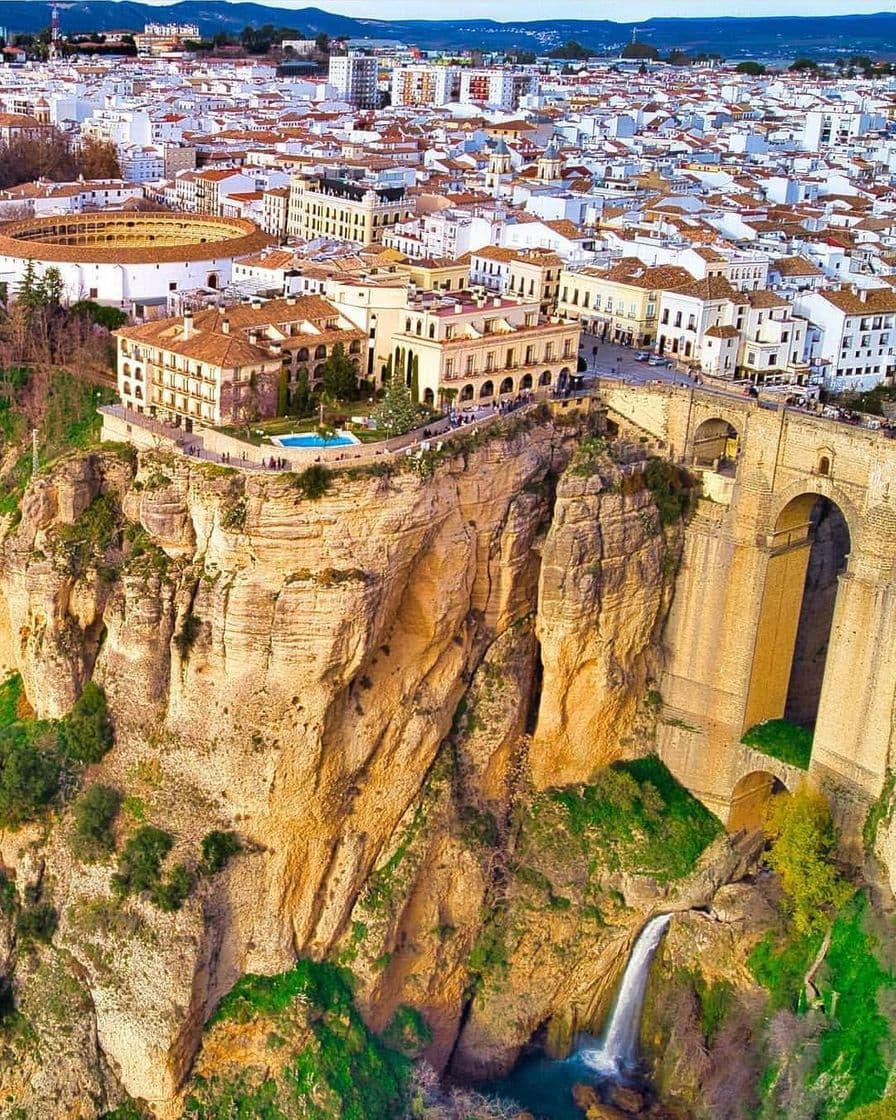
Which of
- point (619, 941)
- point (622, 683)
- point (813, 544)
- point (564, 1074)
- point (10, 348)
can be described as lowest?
point (564, 1074)

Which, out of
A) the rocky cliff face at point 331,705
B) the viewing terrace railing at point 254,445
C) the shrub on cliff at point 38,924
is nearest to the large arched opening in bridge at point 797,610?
the rocky cliff face at point 331,705

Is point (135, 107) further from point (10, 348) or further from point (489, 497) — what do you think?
point (489, 497)

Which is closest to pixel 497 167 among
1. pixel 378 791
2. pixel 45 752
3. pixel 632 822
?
pixel 632 822

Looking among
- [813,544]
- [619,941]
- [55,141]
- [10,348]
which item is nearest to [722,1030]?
[619,941]

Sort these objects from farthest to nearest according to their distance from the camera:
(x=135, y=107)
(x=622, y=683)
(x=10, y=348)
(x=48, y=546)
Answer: (x=135, y=107) < (x=10, y=348) < (x=622, y=683) < (x=48, y=546)

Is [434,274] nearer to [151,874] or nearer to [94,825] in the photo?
[94,825]

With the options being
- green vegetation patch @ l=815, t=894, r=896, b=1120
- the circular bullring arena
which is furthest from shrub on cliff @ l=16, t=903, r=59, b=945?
the circular bullring arena

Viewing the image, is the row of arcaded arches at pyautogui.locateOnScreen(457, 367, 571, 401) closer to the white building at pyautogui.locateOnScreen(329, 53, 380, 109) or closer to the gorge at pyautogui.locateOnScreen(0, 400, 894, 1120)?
the gorge at pyautogui.locateOnScreen(0, 400, 894, 1120)
